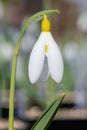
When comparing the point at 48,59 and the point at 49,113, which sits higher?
the point at 48,59

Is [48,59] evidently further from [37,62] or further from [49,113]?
[49,113]

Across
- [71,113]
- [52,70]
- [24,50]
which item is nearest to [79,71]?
[24,50]

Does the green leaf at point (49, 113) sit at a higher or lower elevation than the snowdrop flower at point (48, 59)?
lower

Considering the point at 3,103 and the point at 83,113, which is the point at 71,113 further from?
the point at 3,103

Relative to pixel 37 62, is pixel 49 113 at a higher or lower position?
lower

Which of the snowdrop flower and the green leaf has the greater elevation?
the snowdrop flower

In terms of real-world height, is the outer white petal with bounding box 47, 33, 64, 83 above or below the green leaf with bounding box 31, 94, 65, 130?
above

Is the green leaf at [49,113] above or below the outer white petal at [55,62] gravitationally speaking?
below

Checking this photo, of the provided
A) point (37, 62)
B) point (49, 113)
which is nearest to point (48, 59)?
point (37, 62)
